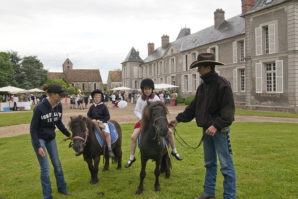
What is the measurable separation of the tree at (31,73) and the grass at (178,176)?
50.0 m

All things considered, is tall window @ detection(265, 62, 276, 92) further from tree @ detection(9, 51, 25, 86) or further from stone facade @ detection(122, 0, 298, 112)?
tree @ detection(9, 51, 25, 86)

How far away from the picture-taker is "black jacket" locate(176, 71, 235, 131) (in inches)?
129

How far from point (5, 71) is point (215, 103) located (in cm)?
5181

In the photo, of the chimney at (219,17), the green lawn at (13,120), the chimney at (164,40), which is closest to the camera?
the green lawn at (13,120)

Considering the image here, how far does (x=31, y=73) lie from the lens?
53094mm

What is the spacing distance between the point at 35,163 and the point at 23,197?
Result: 2238 mm

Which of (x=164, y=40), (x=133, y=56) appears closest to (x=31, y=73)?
(x=133, y=56)

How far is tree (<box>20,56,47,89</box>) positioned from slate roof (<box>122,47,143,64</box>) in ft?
64.5

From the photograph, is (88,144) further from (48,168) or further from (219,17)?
(219,17)

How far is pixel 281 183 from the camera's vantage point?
4375 mm

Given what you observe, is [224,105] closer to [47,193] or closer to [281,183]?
[281,183]

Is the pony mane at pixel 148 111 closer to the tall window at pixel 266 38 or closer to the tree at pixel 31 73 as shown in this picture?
the tall window at pixel 266 38

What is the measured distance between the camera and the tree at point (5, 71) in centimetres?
4456

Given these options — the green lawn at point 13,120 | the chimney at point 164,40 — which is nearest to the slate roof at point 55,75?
the chimney at point 164,40
